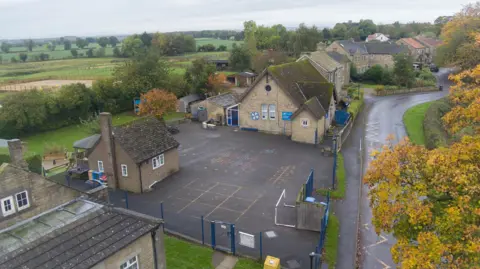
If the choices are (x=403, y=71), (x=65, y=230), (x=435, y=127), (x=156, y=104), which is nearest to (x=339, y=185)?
(x=435, y=127)

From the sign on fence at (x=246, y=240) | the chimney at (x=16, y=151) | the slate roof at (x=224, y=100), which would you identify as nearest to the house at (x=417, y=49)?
the slate roof at (x=224, y=100)

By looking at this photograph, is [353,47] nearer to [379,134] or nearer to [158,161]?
[379,134]

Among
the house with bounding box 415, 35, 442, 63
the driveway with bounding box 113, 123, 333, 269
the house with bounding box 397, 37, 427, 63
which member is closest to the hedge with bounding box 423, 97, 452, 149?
the driveway with bounding box 113, 123, 333, 269

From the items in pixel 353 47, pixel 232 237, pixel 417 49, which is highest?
pixel 353 47

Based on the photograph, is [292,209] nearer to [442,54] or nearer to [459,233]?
[459,233]

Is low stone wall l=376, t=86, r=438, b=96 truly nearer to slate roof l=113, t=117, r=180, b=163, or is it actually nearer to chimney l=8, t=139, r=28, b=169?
slate roof l=113, t=117, r=180, b=163

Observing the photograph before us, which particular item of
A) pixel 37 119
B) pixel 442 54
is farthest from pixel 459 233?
pixel 442 54
